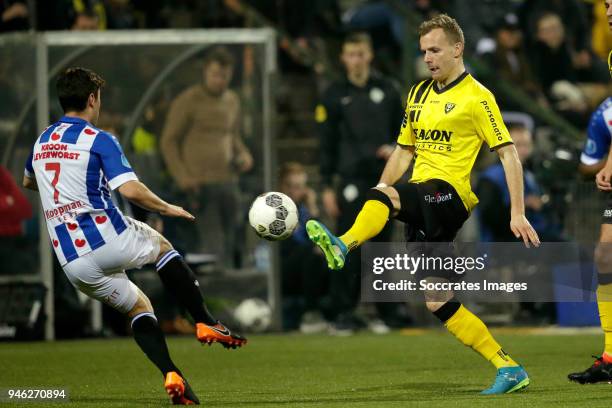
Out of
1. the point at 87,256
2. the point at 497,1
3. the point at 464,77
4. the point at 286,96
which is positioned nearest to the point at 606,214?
the point at 464,77

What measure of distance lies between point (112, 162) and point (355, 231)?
1439 mm

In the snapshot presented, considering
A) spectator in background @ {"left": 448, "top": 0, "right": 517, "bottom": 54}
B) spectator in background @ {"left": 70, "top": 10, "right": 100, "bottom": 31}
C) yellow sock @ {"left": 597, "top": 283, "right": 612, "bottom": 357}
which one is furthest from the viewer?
spectator in background @ {"left": 448, "top": 0, "right": 517, "bottom": 54}

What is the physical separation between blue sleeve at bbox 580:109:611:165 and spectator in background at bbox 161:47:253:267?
17.8 ft

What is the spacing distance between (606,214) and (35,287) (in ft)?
22.2

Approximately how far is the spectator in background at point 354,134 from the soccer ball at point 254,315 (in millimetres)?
747

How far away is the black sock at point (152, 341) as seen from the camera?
291 inches

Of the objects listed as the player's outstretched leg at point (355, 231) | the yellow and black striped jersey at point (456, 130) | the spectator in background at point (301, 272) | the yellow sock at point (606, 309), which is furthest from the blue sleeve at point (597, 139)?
the spectator in background at point (301, 272)

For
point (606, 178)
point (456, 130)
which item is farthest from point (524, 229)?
point (606, 178)

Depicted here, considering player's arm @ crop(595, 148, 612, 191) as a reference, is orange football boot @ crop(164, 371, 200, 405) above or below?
below

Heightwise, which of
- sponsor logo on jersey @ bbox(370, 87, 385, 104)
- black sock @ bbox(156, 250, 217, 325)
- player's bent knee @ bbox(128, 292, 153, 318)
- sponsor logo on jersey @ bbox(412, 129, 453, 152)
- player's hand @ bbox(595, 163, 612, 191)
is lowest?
player's bent knee @ bbox(128, 292, 153, 318)

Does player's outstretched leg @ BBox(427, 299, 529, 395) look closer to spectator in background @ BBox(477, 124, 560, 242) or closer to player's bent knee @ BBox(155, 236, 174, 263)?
player's bent knee @ BBox(155, 236, 174, 263)

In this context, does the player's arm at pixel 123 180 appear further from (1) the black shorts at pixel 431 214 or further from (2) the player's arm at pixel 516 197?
(2) the player's arm at pixel 516 197

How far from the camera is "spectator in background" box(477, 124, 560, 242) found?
13.5 metres

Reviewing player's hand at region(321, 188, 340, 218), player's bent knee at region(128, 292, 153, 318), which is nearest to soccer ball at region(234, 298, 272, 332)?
player's hand at region(321, 188, 340, 218)
